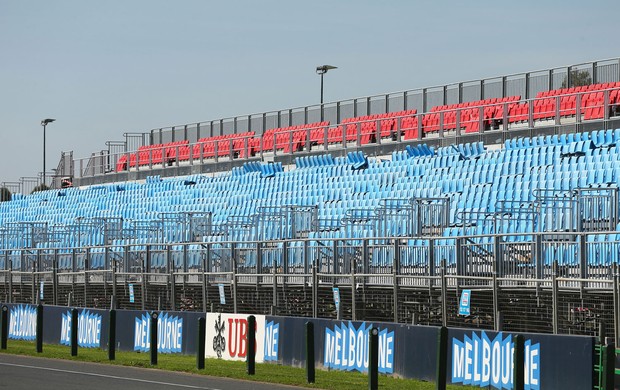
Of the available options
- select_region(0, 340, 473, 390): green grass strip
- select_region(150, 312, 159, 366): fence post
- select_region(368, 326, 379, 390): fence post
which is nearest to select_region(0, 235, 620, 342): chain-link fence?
select_region(0, 340, 473, 390): green grass strip

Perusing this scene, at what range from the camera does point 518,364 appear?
14.4 metres

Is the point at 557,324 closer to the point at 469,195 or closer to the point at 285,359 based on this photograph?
the point at 285,359

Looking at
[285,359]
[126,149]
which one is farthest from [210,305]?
[126,149]

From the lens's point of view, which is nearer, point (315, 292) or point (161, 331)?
point (315, 292)

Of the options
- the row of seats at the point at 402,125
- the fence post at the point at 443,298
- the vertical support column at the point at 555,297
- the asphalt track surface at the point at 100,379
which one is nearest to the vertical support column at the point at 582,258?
the vertical support column at the point at 555,297

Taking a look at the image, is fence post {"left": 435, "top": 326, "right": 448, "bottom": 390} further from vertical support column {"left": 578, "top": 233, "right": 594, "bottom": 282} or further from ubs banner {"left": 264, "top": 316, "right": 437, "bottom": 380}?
vertical support column {"left": 578, "top": 233, "right": 594, "bottom": 282}

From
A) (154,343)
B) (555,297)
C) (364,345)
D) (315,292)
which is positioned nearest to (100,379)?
(154,343)

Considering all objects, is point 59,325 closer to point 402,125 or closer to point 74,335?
point 74,335

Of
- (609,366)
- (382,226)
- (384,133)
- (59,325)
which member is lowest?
(59,325)

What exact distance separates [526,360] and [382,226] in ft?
45.0

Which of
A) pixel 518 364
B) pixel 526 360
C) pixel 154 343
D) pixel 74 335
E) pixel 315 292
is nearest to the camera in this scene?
pixel 518 364

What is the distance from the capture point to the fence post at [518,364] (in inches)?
558

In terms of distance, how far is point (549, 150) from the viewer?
102 ft

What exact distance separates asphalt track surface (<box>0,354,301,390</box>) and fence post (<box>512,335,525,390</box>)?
3877 millimetres
